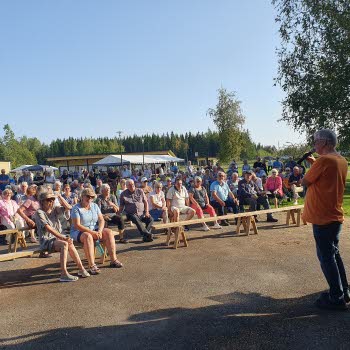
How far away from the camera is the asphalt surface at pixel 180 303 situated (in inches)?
139

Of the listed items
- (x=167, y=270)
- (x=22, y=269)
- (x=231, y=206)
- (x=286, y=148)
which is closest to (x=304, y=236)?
(x=231, y=206)

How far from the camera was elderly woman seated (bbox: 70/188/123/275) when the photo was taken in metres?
5.97

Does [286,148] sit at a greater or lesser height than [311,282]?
greater

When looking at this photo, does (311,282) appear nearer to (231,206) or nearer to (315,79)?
(231,206)

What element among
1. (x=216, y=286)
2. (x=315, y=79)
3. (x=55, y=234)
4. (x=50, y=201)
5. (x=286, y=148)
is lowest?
(x=216, y=286)

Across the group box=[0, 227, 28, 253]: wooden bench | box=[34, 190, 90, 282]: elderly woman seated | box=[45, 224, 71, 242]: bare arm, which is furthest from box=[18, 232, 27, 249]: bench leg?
box=[45, 224, 71, 242]: bare arm

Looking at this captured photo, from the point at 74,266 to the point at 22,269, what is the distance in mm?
901

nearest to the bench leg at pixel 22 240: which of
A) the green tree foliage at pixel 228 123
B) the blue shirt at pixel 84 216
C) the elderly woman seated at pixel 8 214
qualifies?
the elderly woman seated at pixel 8 214

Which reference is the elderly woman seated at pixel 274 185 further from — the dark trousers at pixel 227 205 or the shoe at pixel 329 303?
the shoe at pixel 329 303

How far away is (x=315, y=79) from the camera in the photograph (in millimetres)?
18734

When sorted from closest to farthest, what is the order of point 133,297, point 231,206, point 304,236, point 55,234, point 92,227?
1. point 133,297
2. point 55,234
3. point 92,227
4. point 304,236
5. point 231,206

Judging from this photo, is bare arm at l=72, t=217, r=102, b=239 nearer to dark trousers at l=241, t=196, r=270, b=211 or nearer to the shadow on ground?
the shadow on ground

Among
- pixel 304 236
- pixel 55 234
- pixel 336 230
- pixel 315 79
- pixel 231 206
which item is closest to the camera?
pixel 336 230

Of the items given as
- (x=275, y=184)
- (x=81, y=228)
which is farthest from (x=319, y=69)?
(x=81, y=228)
